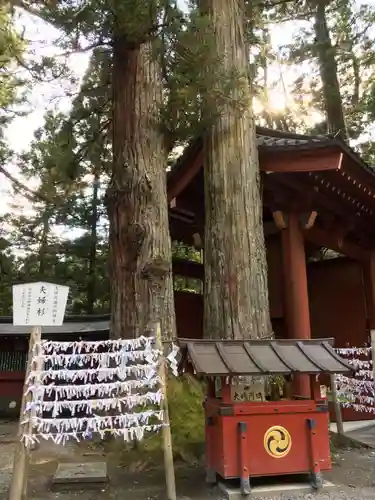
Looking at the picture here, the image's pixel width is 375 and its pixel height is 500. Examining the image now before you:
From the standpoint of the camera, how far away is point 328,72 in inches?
517

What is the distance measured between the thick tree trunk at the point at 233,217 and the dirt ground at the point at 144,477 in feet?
4.91

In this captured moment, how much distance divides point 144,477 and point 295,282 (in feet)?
11.3

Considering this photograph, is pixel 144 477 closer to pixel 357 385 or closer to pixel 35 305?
pixel 35 305

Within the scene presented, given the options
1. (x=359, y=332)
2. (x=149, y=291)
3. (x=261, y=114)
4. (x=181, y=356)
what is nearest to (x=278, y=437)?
(x=181, y=356)

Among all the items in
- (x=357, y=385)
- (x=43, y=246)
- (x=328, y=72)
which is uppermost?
(x=328, y=72)

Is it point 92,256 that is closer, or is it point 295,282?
point 295,282

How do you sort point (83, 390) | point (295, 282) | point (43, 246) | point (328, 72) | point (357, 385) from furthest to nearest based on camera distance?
1. point (43, 246)
2. point (328, 72)
3. point (295, 282)
4. point (357, 385)
5. point (83, 390)

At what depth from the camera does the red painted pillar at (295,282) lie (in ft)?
21.2

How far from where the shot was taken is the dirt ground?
369cm

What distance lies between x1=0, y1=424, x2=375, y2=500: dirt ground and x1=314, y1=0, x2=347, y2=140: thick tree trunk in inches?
385

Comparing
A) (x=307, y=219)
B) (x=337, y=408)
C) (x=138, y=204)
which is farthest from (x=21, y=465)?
(x=307, y=219)

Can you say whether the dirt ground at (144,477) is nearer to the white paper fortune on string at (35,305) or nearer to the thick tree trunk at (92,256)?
the white paper fortune on string at (35,305)

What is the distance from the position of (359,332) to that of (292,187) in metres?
3.65

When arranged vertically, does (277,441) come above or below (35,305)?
below
